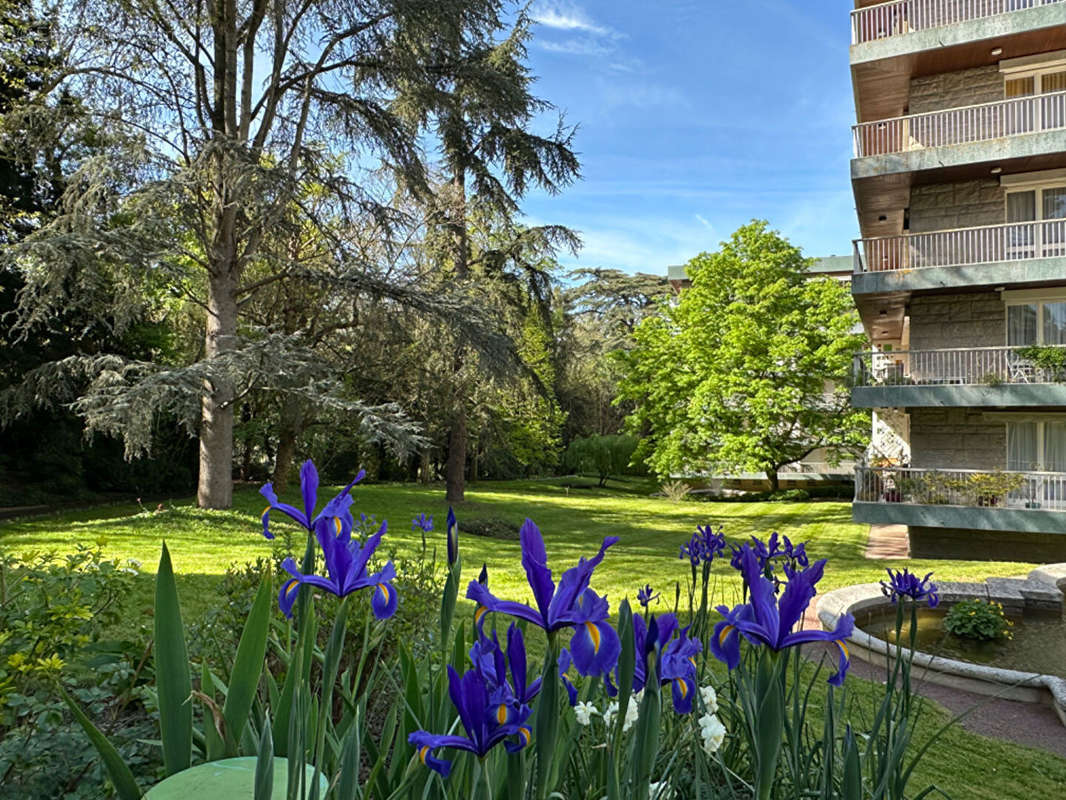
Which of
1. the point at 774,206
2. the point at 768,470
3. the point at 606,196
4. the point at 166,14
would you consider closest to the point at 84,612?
the point at 166,14

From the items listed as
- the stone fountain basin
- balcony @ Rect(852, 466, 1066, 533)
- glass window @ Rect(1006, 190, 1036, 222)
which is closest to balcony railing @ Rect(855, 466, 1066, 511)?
balcony @ Rect(852, 466, 1066, 533)

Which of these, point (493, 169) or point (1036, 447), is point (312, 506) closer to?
point (1036, 447)

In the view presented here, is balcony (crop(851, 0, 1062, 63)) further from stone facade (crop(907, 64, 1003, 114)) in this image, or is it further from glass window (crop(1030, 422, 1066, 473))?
glass window (crop(1030, 422, 1066, 473))

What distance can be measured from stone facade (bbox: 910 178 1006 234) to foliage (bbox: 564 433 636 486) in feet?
55.2

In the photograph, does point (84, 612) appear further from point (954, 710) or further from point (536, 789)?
point (954, 710)

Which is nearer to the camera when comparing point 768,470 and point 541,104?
point 541,104

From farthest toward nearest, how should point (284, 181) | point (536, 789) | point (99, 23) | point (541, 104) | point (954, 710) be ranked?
point (541, 104)
point (99, 23)
point (284, 181)
point (954, 710)
point (536, 789)

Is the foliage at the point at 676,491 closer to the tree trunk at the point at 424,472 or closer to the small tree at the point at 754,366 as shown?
the small tree at the point at 754,366

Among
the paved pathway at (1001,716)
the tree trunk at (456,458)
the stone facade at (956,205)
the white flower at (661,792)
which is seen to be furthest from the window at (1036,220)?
the white flower at (661,792)

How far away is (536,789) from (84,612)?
2.28 metres

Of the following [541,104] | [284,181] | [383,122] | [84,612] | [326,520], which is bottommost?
[84,612]

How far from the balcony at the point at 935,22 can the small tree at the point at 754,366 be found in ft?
30.6

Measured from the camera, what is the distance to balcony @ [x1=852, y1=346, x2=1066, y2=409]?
11711 millimetres

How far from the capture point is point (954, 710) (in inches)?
191
